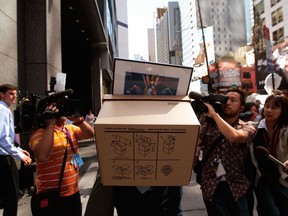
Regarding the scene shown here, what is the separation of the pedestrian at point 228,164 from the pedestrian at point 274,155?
0.38m

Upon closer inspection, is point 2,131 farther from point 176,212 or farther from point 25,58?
point 25,58

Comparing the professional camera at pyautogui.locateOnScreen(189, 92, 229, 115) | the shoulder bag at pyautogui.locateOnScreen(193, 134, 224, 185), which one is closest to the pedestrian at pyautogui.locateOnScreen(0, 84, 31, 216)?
the shoulder bag at pyautogui.locateOnScreen(193, 134, 224, 185)

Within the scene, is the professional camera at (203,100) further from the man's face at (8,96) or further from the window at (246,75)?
the window at (246,75)

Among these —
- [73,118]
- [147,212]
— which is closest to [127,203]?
[147,212]

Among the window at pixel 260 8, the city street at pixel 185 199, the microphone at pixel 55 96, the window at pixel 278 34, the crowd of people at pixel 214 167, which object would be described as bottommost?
the city street at pixel 185 199

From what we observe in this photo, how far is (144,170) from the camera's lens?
1.87 metres

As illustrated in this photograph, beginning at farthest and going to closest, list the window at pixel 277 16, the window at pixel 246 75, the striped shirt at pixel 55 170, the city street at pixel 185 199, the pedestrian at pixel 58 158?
the window at pixel 277 16 → the window at pixel 246 75 → the city street at pixel 185 199 → the striped shirt at pixel 55 170 → the pedestrian at pixel 58 158

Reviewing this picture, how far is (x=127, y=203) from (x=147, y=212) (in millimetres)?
151

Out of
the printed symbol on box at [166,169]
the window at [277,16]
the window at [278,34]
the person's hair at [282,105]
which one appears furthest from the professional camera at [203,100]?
the window at [277,16]

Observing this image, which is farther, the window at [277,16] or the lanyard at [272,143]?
the window at [277,16]

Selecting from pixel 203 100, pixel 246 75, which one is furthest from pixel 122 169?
pixel 246 75

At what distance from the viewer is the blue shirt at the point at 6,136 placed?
3.71m

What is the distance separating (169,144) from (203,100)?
2.25 feet

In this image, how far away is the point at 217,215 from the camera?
2.81 m
